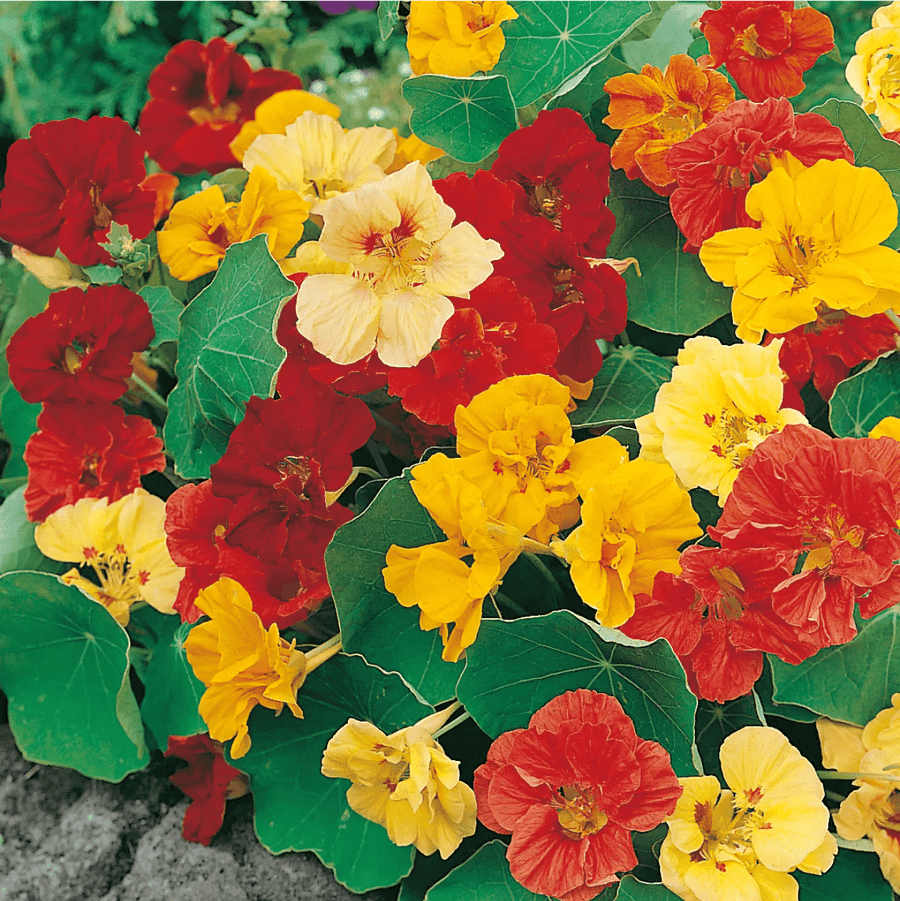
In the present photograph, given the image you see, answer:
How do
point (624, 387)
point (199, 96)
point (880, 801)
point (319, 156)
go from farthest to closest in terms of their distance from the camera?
point (199, 96) < point (319, 156) < point (624, 387) < point (880, 801)

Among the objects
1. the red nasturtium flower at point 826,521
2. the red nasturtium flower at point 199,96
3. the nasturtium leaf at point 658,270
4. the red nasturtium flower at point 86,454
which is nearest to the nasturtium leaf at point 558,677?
the red nasturtium flower at point 826,521

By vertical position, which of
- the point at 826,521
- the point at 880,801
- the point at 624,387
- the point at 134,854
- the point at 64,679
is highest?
the point at 826,521

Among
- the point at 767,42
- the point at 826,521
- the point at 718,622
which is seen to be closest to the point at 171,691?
the point at 718,622

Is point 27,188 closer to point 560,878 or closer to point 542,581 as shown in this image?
point 542,581

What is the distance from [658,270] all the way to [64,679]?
2.78 ft

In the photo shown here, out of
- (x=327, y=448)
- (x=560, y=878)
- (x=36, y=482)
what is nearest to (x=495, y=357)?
(x=327, y=448)

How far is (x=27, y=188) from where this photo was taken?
3.50ft

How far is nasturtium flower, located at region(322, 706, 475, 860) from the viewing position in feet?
2.44

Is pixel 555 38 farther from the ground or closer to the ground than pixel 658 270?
farther from the ground

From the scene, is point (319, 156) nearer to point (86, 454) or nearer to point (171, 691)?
point (86, 454)

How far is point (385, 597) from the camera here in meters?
0.88

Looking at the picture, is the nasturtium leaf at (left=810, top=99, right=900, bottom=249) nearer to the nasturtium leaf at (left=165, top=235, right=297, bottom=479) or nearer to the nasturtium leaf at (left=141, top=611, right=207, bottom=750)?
the nasturtium leaf at (left=165, top=235, right=297, bottom=479)

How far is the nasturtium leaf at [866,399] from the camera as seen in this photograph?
0.89m

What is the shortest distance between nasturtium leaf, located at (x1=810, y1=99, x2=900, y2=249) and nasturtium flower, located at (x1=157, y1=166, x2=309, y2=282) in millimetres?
575
